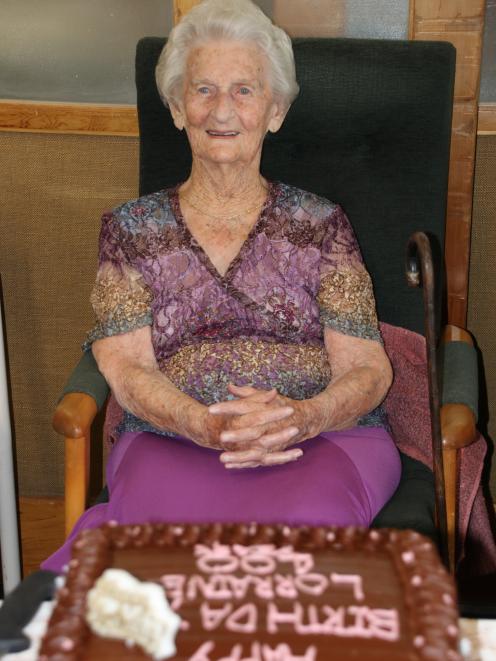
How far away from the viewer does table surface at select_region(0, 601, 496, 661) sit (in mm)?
924

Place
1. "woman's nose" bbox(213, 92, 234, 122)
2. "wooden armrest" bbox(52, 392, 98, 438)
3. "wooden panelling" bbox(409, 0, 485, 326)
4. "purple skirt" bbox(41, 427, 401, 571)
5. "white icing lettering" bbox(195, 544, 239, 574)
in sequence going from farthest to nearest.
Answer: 1. "wooden panelling" bbox(409, 0, 485, 326)
2. "woman's nose" bbox(213, 92, 234, 122)
3. "wooden armrest" bbox(52, 392, 98, 438)
4. "purple skirt" bbox(41, 427, 401, 571)
5. "white icing lettering" bbox(195, 544, 239, 574)

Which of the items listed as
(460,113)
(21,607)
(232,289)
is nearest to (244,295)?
(232,289)

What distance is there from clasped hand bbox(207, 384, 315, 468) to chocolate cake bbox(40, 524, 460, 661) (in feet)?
1.90

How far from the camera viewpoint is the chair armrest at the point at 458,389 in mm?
1541

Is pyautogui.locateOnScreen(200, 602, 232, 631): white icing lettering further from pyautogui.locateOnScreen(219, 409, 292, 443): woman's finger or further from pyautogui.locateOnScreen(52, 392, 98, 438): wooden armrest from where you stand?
pyautogui.locateOnScreen(52, 392, 98, 438): wooden armrest

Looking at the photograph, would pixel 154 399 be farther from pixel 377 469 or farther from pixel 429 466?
pixel 429 466

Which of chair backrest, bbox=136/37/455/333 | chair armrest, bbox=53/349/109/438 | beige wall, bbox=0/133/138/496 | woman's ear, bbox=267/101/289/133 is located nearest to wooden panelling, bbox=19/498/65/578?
beige wall, bbox=0/133/138/496

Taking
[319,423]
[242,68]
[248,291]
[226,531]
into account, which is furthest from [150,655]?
[242,68]

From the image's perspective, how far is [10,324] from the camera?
7.74ft

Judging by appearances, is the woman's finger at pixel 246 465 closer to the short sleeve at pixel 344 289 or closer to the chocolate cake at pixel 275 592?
the short sleeve at pixel 344 289

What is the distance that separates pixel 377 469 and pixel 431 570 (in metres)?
0.80

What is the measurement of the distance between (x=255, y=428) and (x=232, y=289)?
34 cm

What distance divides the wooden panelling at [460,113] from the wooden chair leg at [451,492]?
61cm

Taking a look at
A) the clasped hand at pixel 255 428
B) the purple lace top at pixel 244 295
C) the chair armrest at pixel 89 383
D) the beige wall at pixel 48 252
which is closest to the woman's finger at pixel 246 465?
the clasped hand at pixel 255 428
